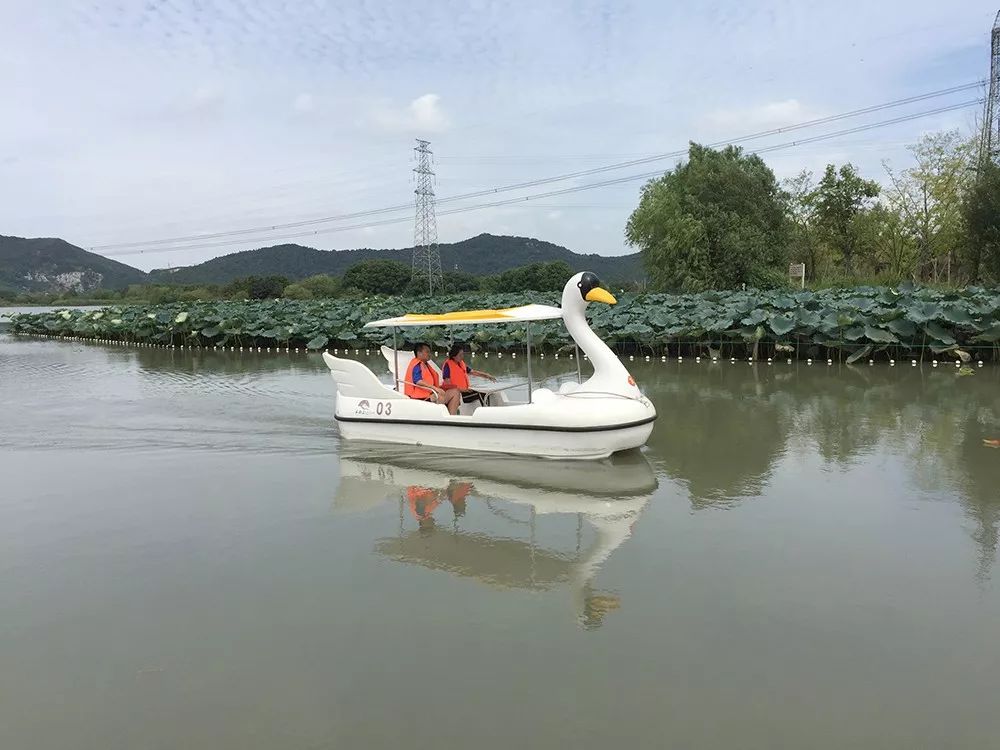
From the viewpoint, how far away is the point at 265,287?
55.9 meters

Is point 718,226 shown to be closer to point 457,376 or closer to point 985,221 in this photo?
point 985,221

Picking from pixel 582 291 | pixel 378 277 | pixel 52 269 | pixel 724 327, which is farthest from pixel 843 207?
pixel 52 269

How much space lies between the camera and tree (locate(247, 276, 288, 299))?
5525 centimetres

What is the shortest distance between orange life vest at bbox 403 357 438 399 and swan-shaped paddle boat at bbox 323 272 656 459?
0.15 meters

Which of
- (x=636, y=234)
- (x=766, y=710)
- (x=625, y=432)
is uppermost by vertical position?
(x=636, y=234)

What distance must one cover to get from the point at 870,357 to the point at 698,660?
12.7m

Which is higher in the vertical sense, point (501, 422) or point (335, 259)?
point (335, 259)

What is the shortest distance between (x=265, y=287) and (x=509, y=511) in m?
53.4

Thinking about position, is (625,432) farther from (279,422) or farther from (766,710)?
(279,422)

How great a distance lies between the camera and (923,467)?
23.2 feet

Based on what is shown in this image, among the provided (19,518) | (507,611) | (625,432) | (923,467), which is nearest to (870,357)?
(923,467)

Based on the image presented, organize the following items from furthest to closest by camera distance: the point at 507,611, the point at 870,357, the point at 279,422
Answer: the point at 870,357
the point at 279,422
the point at 507,611

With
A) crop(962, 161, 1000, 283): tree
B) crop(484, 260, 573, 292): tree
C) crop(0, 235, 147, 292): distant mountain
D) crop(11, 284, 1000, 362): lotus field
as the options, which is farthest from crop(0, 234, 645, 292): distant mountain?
crop(11, 284, 1000, 362): lotus field

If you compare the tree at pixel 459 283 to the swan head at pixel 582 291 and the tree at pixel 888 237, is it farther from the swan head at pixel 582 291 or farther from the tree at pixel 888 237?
the swan head at pixel 582 291
